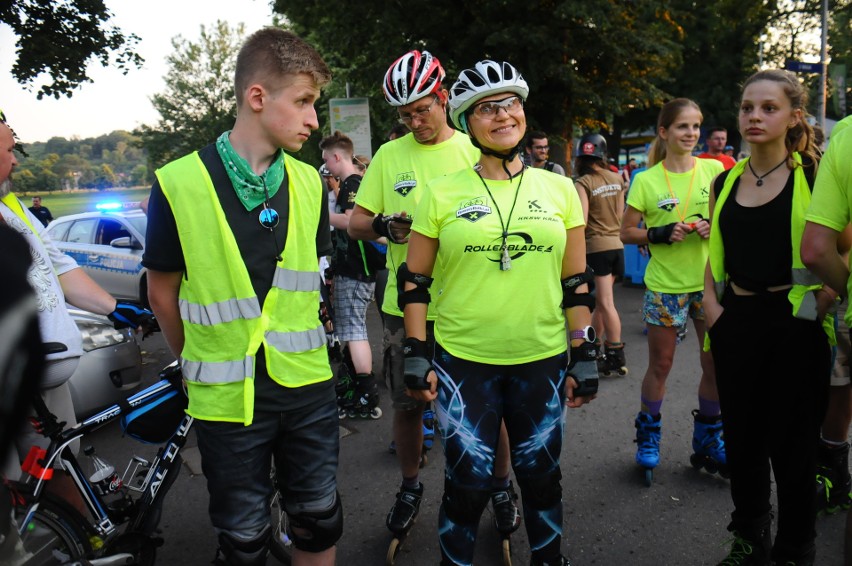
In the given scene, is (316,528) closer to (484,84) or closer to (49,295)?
(49,295)

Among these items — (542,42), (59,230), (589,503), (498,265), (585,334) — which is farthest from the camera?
(542,42)

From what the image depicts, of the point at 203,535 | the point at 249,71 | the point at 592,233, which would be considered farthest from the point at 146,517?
the point at 592,233

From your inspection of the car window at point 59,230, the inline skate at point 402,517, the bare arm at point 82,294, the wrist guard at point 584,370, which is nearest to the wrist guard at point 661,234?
the wrist guard at point 584,370

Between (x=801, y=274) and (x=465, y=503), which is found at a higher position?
(x=801, y=274)

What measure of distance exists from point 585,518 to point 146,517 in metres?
2.14

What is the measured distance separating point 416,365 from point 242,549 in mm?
861

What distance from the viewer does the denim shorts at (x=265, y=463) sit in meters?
2.20

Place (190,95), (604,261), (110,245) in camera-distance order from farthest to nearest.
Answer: (190,95), (110,245), (604,261)

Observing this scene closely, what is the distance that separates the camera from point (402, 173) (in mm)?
3320

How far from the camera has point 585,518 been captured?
3.47 meters

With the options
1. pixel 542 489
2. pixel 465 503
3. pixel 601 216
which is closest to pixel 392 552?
pixel 465 503

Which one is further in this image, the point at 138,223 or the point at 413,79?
the point at 138,223

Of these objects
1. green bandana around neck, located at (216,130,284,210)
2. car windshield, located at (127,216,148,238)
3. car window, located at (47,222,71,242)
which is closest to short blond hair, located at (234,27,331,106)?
green bandana around neck, located at (216,130,284,210)

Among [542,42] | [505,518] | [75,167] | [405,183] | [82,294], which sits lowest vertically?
[505,518]
